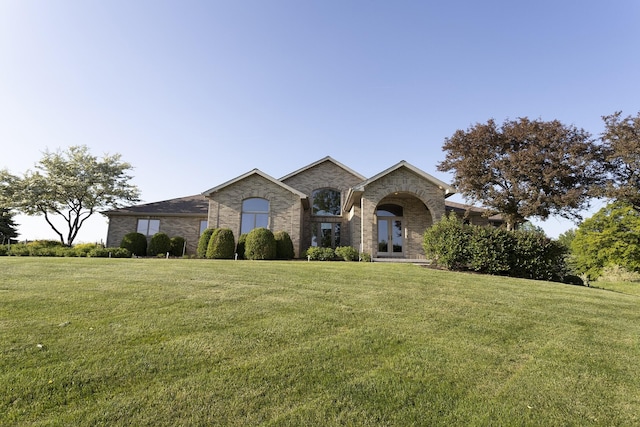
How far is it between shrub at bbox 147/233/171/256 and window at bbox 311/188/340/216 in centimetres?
989

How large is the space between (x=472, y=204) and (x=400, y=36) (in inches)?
509

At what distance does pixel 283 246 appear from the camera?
1792 cm

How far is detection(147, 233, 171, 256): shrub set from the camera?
779 inches

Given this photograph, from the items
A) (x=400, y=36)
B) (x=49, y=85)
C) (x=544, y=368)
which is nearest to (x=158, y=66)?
(x=49, y=85)

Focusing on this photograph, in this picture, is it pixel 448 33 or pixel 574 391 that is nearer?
pixel 574 391

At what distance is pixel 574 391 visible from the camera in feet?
11.0

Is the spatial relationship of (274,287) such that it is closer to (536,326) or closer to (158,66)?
(536,326)

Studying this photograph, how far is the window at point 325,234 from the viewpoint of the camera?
22.2 m

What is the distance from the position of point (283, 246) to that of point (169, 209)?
33.2ft

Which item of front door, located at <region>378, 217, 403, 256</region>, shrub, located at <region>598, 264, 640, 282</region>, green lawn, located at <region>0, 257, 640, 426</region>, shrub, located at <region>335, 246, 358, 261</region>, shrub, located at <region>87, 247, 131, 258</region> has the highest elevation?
front door, located at <region>378, 217, 403, 256</region>

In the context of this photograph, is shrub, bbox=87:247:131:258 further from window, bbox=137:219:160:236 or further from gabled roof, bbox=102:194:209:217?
gabled roof, bbox=102:194:209:217

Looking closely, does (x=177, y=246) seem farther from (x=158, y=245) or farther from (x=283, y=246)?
(x=283, y=246)

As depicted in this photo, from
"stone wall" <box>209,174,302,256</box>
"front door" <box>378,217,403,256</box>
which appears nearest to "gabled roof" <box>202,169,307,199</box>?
"stone wall" <box>209,174,302,256</box>

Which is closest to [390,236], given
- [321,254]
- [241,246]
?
[321,254]
